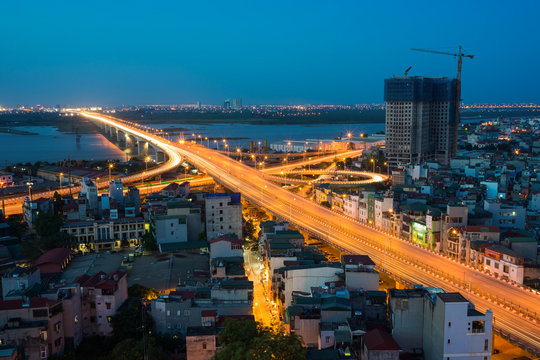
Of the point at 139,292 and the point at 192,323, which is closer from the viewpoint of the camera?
the point at 192,323

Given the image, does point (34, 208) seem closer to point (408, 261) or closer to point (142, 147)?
point (408, 261)

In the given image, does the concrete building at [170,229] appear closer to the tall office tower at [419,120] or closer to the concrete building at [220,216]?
the concrete building at [220,216]

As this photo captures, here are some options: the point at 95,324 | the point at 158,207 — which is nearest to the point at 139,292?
the point at 95,324

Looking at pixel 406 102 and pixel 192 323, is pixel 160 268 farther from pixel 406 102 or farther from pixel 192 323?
pixel 406 102

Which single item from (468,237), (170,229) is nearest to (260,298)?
(170,229)

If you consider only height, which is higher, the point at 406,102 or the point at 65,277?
the point at 406,102
